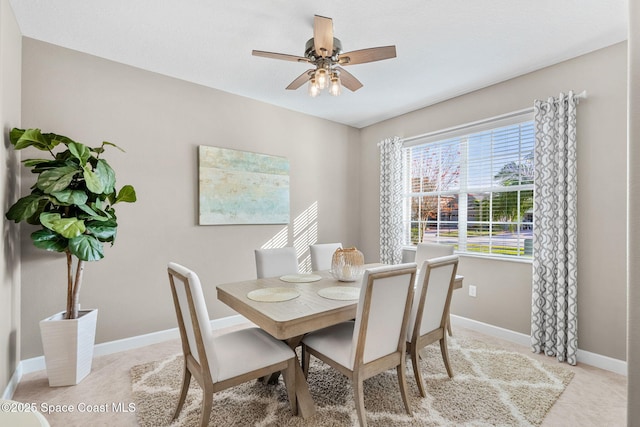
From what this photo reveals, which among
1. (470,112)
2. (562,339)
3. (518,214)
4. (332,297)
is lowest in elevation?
(562,339)

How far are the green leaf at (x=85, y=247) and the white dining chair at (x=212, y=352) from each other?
881 mm

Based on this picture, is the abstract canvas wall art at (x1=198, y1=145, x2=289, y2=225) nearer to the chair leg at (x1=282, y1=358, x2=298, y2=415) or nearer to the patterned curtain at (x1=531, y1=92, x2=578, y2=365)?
the chair leg at (x1=282, y1=358, x2=298, y2=415)

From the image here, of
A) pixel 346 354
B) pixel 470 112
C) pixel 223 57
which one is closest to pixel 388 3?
pixel 223 57

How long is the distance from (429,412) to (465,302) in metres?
1.84

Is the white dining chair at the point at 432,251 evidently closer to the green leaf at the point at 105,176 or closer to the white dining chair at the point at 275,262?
the white dining chair at the point at 275,262

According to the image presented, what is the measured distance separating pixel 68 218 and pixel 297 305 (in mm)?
1724

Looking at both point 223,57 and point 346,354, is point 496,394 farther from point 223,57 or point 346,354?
point 223,57

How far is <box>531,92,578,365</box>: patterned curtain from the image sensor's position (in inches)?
102

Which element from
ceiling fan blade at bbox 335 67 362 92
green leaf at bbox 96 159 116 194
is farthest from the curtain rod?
green leaf at bbox 96 159 116 194

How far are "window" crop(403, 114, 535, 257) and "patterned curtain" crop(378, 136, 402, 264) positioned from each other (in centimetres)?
16

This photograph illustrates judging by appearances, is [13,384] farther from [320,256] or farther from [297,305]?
[320,256]

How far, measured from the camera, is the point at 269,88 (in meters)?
3.37

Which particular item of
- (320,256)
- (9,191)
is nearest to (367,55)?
(320,256)

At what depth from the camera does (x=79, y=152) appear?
7.15ft
